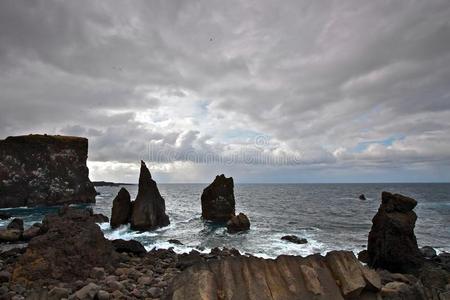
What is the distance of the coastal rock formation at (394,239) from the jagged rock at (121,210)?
32.4 m

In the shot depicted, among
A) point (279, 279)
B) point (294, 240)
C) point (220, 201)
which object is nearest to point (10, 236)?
point (294, 240)

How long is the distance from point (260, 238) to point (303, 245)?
5.79m

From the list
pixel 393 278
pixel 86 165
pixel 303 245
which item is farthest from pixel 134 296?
pixel 86 165

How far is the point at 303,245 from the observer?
120 ft

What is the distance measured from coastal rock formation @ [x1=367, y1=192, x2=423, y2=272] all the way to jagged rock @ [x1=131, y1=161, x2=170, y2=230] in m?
28.5

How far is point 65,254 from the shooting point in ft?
60.6

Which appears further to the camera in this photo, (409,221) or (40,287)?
(409,221)

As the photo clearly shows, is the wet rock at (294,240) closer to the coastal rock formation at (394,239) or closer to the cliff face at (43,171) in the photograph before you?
the coastal rock formation at (394,239)

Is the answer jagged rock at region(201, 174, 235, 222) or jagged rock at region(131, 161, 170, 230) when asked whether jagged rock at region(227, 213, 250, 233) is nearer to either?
jagged rock at region(131, 161, 170, 230)

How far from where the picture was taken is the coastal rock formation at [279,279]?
8312 millimetres

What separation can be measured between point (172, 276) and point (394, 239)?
17.3 metres

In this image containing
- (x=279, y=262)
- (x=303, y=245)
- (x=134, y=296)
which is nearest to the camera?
(x=279, y=262)

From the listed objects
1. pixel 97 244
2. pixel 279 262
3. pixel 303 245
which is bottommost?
pixel 303 245

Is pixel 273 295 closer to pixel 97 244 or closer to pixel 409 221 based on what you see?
pixel 97 244
